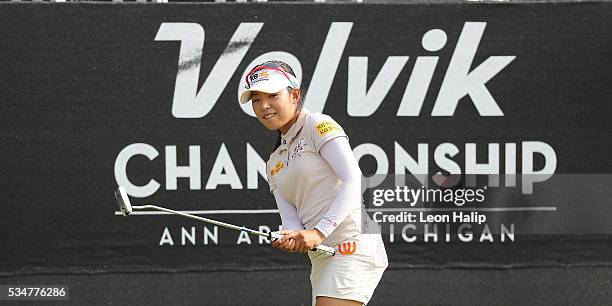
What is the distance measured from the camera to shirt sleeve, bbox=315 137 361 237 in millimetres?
4188

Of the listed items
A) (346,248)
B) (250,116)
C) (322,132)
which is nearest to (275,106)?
(322,132)

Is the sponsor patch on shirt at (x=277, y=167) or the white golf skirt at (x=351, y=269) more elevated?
the sponsor patch on shirt at (x=277, y=167)

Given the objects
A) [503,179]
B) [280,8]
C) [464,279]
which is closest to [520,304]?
[464,279]

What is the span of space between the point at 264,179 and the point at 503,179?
151 cm

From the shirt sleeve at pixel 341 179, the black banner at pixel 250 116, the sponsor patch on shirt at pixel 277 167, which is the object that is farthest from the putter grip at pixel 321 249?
the black banner at pixel 250 116

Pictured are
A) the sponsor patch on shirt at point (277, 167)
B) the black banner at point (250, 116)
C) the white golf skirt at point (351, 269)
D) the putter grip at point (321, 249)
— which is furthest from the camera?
the black banner at point (250, 116)

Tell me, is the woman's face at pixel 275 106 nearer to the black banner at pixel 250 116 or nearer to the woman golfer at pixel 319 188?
the woman golfer at pixel 319 188

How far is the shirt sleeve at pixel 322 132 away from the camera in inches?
166

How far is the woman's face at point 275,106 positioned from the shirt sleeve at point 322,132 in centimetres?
13

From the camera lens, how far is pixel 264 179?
6.46 meters

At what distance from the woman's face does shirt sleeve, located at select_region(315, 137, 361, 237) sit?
222 millimetres

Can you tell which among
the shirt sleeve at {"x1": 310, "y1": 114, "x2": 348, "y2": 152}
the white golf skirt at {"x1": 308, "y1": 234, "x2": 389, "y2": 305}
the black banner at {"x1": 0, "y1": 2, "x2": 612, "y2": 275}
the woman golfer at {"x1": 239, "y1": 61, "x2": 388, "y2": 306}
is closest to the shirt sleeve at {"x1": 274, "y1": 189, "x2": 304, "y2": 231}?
the woman golfer at {"x1": 239, "y1": 61, "x2": 388, "y2": 306}

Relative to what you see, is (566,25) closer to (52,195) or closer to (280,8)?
(280,8)

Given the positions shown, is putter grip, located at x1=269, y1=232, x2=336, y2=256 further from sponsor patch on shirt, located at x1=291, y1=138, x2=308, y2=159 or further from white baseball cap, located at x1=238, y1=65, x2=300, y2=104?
white baseball cap, located at x1=238, y1=65, x2=300, y2=104
